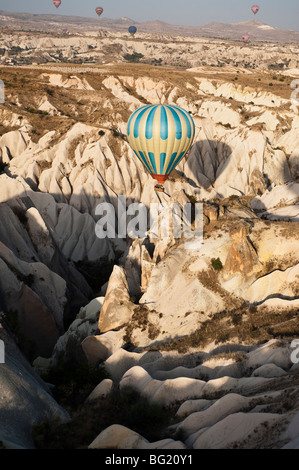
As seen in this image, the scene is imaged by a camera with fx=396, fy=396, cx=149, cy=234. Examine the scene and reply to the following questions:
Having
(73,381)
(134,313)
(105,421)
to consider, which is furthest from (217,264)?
(105,421)

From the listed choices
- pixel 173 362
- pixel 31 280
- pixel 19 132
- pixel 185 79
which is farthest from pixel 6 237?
pixel 185 79

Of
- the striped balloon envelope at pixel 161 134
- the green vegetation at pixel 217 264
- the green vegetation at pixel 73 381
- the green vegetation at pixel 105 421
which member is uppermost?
the striped balloon envelope at pixel 161 134

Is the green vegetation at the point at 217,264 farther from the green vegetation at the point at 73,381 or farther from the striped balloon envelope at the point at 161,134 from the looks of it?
the striped balloon envelope at the point at 161,134

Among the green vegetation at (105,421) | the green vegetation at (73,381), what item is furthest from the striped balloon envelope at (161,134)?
the green vegetation at (105,421)

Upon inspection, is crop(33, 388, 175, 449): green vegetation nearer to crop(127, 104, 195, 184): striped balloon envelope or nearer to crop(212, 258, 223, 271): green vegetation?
crop(212, 258, 223, 271): green vegetation

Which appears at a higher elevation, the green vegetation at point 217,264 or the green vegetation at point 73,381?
the green vegetation at point 217,264

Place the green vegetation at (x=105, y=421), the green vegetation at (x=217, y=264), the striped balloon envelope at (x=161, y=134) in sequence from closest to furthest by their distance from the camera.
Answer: the green vegetation at (x=105, y=421)
the green vegetation at (x=217, y=264)
the striped balloon envelope at (x=161, y=134)

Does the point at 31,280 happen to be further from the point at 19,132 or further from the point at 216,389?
the point at 19,132

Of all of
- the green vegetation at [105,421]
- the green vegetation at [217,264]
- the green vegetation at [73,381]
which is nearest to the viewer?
the green vegetation at [105,421]

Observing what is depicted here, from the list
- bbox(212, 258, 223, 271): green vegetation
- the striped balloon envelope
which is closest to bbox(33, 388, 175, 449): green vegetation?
bbox(212, 258, 223, 271): green vegetation

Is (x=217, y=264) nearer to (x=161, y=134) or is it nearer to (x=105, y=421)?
(x=105, y=421)
